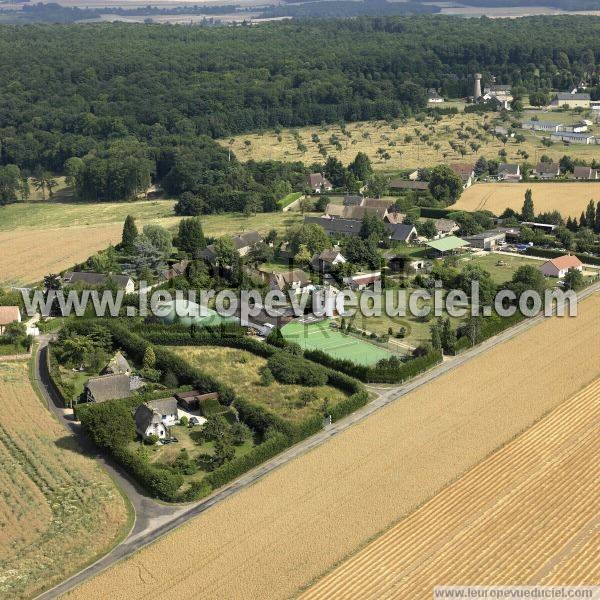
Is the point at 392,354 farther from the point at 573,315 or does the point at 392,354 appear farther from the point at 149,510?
the point at 149,510

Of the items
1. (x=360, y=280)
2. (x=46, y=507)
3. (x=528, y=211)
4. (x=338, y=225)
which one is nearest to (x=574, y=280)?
(x=360, y=280)

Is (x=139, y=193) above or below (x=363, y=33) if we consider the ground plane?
below

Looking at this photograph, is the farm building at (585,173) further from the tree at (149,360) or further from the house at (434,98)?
the tree at (149,360)

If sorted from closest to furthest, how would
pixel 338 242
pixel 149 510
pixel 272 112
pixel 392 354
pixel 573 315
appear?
pixel 149 510 < pixel 392 354 < pixel 573 315 < pixel 338 242 < pixel 272 112

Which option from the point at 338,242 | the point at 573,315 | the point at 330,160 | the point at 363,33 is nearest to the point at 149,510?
the point at 573,315

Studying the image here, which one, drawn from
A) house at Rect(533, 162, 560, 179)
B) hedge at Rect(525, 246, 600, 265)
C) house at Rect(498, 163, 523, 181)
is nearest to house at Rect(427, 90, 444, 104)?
house at Rect(498, 163, 523, 181)

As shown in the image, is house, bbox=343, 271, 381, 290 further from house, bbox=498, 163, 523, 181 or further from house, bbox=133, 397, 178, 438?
house, bbox=498, 163, 523, 181
